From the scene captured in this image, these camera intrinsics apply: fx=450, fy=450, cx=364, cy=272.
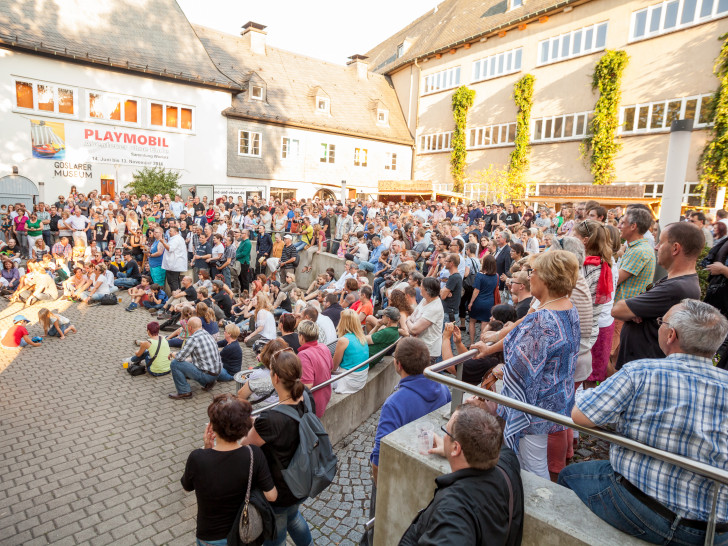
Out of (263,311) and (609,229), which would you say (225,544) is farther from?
(263,311)

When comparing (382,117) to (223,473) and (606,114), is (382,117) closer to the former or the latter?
(606,114)

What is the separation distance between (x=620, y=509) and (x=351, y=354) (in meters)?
4.23

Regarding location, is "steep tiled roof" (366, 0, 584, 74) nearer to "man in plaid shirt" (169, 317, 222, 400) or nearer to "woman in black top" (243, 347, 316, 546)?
"man in plaid shirt" (169, 317, 222, 400)

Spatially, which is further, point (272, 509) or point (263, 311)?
point (263, 311)

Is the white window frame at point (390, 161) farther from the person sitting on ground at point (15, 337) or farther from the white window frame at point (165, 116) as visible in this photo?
the person sitting on ground at point (15, 337)

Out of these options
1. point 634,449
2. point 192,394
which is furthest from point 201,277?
point 634,449

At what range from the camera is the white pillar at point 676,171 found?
8.31 m

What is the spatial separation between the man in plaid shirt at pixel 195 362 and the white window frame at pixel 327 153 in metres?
27.0

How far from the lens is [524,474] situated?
110 inches

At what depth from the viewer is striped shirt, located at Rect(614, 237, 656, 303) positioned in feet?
14.7

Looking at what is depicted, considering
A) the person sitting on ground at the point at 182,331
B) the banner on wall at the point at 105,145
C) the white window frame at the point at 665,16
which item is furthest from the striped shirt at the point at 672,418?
the banner on wall at the point at 105,145

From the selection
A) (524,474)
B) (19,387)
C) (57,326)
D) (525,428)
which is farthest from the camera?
(57,326)

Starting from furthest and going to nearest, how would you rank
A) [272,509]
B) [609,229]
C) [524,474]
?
[609,229], [272,509], [524,474]

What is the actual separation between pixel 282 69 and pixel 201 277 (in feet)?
86.4
